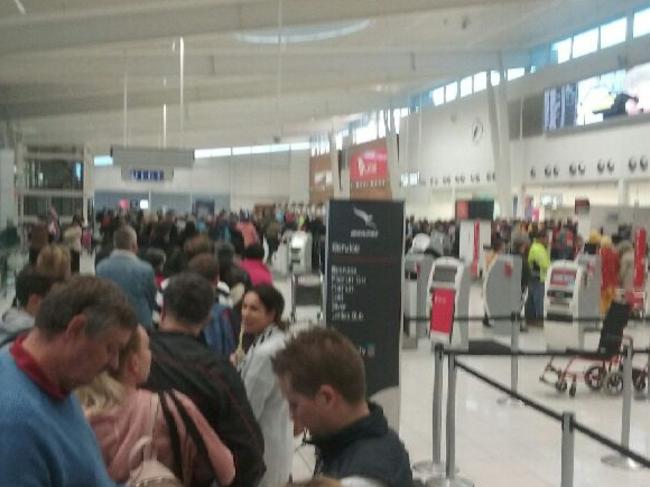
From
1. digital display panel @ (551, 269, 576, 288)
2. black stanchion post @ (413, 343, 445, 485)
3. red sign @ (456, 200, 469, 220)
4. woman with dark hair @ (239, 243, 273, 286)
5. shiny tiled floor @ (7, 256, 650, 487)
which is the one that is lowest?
shiny tiled floor @ (7, 256, 650, 487)

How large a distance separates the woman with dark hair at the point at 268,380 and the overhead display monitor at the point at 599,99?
17.6 m

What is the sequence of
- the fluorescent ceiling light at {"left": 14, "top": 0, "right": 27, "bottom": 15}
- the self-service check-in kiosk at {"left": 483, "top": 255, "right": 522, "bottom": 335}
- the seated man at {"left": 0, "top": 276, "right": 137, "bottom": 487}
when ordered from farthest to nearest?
the self-service check-in kiosk at {"left": 483, "top": 255, "right": 522, "bottom": 335} → the fluorescent ceiling light at {"left": 14, "top": 0, "right": 27, "bottom": 15} → the seated man at {"left": 0, "top": 276, "right": 137, "bottom": 487}

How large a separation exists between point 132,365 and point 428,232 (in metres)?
20.3

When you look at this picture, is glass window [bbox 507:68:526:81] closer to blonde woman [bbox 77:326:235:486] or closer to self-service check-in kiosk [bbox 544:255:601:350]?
self-service check-in kiosk [bbox 544:255:601:350]

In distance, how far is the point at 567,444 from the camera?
4336 mm

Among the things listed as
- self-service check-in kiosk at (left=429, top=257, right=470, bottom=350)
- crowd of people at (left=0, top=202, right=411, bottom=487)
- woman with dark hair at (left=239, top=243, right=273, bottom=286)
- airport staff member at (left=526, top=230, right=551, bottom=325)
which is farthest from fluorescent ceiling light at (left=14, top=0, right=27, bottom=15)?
crowd of people at (left=0, top=202, right=411, bottom=487)

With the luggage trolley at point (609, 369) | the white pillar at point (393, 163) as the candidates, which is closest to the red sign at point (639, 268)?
the luggage trolley at point (609, 369)

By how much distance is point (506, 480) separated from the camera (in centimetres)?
596

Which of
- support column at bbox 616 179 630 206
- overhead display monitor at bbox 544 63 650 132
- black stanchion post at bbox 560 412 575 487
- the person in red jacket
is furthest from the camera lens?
support column at bbox 616 179 630 206

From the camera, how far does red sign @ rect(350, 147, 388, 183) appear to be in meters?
36.2

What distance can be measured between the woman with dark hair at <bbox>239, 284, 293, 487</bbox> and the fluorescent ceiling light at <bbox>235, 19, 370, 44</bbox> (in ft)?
50.9

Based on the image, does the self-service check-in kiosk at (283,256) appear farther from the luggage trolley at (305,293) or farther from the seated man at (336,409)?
the seated man at (336,409)

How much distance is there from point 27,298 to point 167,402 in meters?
1.99

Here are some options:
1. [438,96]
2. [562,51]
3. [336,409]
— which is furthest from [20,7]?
[438,96]
